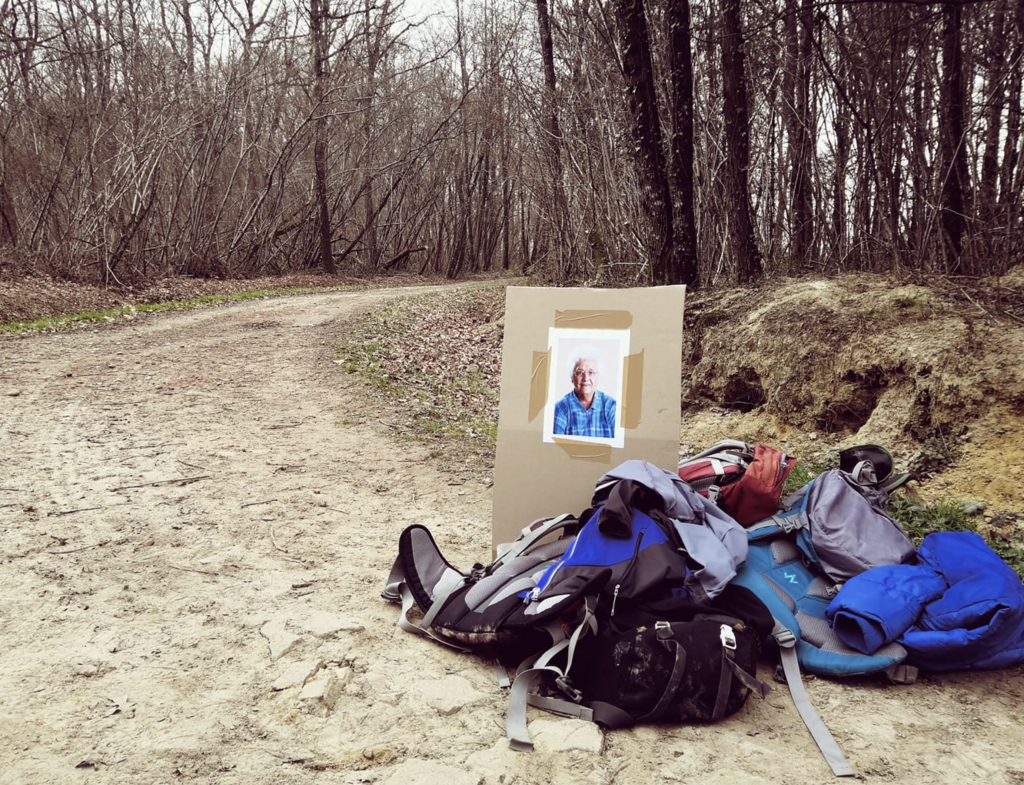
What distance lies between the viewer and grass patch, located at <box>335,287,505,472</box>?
18.4 ft

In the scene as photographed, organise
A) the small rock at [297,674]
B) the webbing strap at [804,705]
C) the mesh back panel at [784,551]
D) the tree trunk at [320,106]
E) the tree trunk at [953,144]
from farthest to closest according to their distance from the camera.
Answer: the tree trunk at [320,106]
the tree trunk at [953,144]
the mesh back panel at [784,551]
the small rock at [297,674]
the webbing strap at [804,705]

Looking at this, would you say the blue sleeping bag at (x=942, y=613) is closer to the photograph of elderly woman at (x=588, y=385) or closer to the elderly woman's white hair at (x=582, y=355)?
the photograph of elderly woman at (x=588, y=385)

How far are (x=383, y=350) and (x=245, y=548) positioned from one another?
5.58m

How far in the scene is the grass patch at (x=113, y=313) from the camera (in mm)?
8773

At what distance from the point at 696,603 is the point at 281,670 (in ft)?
4.73

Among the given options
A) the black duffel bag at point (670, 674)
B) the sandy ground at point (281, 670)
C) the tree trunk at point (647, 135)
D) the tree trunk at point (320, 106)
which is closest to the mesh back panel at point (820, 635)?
the sandy ground at point (281, 670)

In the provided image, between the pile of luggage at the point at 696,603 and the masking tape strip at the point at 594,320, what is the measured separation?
672mm

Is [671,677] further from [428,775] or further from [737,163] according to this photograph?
[737,163]

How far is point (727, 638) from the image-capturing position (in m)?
2.22

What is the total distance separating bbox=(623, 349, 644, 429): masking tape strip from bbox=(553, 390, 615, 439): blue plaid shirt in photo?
62mm

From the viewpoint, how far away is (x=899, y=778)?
1991 millimetres

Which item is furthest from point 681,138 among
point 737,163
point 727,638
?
point 727,638

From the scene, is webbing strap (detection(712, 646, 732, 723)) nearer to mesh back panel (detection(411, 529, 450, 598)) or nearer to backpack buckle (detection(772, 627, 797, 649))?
backpack buckle (detection(772, 627, 797, 649))

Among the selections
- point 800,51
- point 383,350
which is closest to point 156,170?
point 383,350
